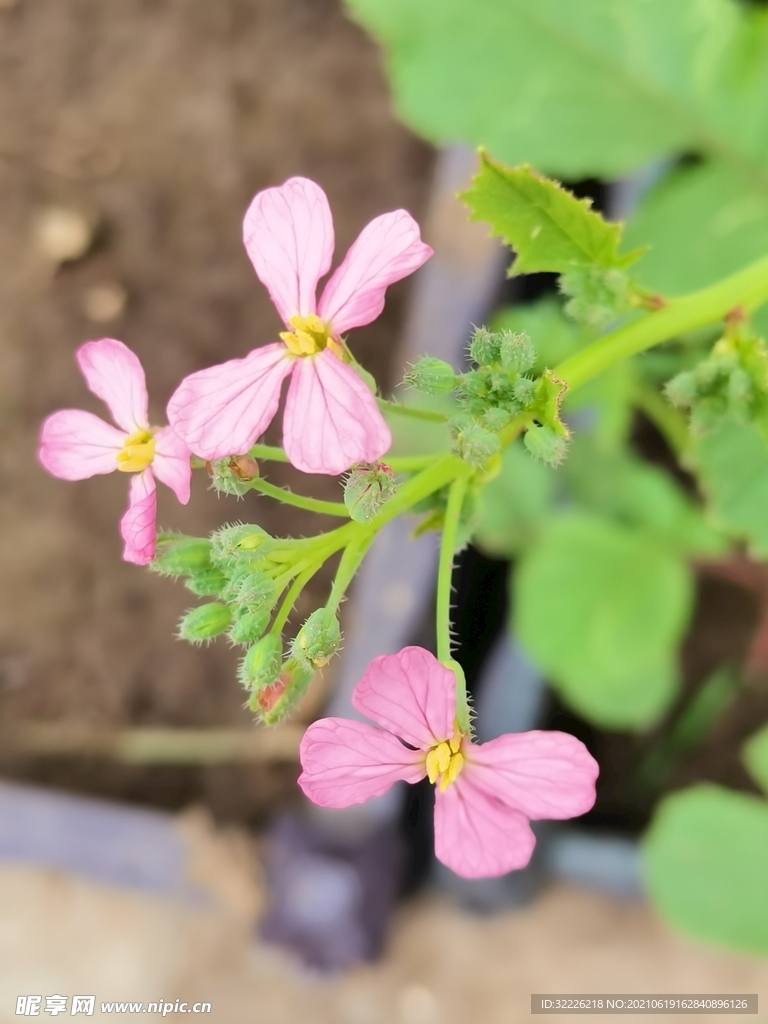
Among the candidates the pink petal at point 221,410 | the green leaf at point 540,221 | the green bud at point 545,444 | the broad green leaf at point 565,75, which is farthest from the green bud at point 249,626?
the broad green leaf at point 565,75

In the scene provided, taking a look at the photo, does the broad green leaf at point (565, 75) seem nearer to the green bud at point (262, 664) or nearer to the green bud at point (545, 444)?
the green bud at point (545, 444)

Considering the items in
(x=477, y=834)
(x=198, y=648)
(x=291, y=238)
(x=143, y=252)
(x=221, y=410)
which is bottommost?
(x=477, y=834)

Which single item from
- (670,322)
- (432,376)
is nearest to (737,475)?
(670,322)

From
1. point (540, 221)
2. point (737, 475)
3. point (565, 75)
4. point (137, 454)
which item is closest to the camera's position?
point (137, 454)

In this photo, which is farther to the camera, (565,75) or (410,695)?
(565,75)

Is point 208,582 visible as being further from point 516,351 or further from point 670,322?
point 670,322

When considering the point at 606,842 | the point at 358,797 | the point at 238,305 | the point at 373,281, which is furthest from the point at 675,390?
the point at 238,305

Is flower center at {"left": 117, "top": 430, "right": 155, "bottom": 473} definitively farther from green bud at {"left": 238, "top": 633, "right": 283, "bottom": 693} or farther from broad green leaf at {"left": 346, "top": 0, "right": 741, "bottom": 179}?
broad green leaf at {"left": 346, "top": 0, "right": 741, "bottom": 179}
